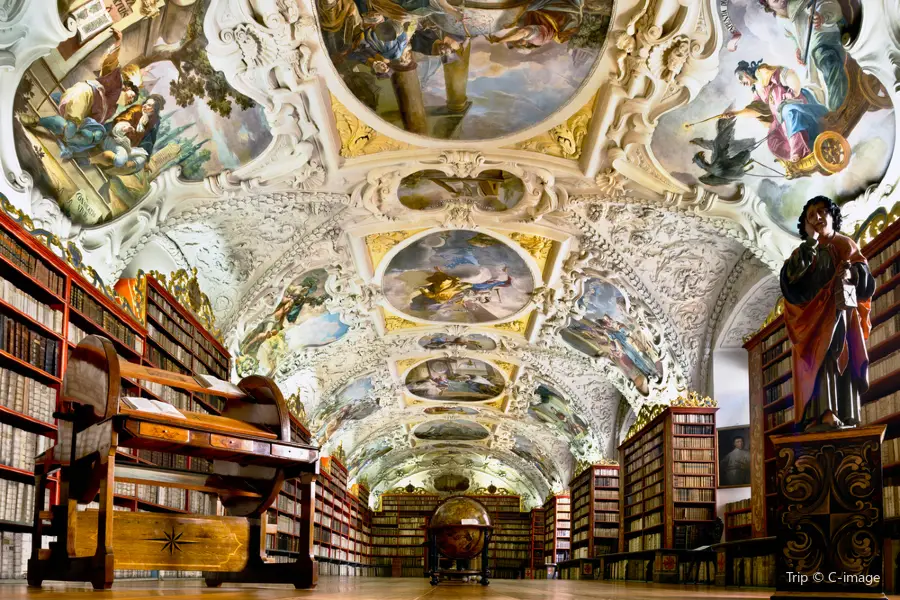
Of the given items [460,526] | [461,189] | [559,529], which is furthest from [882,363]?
[559,529]

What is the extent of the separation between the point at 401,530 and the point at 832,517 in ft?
120

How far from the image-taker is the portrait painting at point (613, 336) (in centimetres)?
1658

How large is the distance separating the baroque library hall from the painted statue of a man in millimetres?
18

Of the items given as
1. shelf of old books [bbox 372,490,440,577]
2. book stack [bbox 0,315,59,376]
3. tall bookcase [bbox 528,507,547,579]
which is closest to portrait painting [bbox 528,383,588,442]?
tall bookcase [bbox 528,507,547,579]

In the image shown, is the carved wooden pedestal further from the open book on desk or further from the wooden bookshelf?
the wooden bookshelf

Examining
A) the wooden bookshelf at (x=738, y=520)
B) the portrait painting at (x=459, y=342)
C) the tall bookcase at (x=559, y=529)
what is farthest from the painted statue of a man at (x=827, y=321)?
the tall bookcase at (x=559, y=529)

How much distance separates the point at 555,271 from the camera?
16.2 metres

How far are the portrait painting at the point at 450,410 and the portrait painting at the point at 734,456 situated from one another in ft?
42.5

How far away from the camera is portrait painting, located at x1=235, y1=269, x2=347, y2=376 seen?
53.8ft

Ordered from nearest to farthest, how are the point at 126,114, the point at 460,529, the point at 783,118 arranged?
the point at 126,114 < the point at 783,118 < the point at 460,529

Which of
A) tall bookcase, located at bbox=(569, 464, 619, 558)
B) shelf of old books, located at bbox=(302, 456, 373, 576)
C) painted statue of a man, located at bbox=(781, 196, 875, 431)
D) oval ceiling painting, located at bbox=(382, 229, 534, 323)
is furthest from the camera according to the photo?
tall bookcase, located at bbox=(569, 464, 619, 558)

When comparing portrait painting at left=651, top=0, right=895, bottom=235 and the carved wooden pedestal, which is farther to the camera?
portrait painting at left=651, top=0, right=895, bottom=235

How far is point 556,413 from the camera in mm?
25625

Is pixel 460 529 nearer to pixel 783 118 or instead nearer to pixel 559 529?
pixel 783 118
